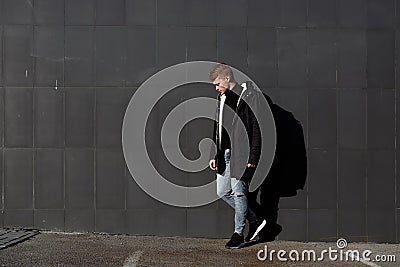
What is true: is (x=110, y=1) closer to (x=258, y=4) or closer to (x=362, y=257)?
(x=258, y=4)

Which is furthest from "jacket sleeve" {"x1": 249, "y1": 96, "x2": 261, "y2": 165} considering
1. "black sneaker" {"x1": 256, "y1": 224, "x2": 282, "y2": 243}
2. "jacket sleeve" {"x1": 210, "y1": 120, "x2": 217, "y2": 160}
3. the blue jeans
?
"black sneaker" {"x1": 256, "y1": 224, "x2": 282, "y2": 243}

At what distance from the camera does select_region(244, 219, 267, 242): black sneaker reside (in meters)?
8.16

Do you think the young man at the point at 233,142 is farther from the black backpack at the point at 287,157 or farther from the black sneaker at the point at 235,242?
the black backpack at the point at 287,157

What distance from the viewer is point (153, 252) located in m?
7.61

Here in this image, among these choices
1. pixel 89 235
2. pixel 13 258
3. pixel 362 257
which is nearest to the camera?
pixel 13 258

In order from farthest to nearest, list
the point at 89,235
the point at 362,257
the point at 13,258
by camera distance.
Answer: the point at 89,235 → the point at 362,257 → the point at 13,258

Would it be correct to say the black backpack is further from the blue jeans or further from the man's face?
the man's face

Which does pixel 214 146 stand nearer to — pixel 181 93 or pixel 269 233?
Answer: pixel 181 93

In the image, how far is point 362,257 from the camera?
7762 millimetres

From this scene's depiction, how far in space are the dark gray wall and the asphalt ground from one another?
7.5 inches

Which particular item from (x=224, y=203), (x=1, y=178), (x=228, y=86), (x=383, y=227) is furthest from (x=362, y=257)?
(x=1, y=178)

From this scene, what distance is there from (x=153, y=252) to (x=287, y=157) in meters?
1.94

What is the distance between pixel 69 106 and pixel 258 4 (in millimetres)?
2440

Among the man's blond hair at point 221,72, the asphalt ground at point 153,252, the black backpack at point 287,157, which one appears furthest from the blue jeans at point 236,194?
the man's blond hair at point 221,72
